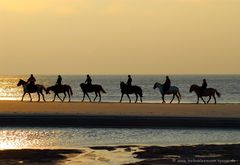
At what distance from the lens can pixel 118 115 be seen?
105 feet

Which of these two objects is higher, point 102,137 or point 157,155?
point 102,137

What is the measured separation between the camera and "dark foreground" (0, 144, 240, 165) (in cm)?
1973

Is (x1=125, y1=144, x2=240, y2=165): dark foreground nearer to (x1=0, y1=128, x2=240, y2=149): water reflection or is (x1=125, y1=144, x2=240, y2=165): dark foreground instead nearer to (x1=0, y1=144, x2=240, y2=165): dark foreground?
(x1=0, y1=144, x2=240, y2=165): dark foreground

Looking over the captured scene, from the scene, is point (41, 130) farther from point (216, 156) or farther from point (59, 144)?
point (216, 156)

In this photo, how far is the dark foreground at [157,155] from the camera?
19.7m

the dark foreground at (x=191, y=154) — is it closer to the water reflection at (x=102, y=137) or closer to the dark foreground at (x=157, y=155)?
the dark foreground at (x=157, y=155)

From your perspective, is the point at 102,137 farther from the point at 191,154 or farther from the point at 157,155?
the point at 191,154

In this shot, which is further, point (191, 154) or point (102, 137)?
point (102, 137)

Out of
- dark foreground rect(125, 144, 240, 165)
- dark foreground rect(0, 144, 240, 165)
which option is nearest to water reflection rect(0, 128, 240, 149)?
dark foreground rect(0, 144, 240, 165)

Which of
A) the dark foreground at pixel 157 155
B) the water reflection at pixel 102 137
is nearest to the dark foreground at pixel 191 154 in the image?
the dark foreground at pixel 157 155

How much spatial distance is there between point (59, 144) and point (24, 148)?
4.63 feet

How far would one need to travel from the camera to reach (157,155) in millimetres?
20797

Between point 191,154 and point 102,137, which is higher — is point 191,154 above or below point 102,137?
below

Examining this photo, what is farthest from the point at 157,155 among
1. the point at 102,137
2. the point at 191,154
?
the point at 102,137
